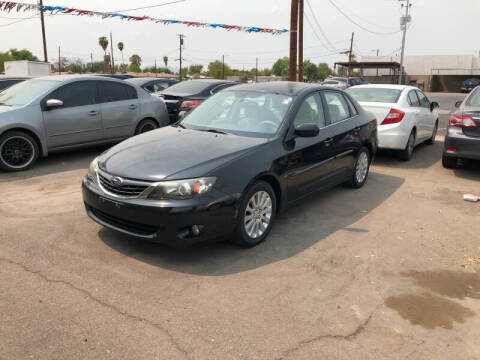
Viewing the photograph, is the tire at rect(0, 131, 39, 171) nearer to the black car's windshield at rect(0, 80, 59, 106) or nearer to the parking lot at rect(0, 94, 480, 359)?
the black car's windshield at rect(0, 80, 59, 106)

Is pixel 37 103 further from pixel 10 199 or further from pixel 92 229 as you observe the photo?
pixel 92 229

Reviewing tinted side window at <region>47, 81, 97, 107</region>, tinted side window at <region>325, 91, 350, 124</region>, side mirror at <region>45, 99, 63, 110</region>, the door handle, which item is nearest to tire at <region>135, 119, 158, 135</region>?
tinted side window at <region>47, 81, 97, 107</region>

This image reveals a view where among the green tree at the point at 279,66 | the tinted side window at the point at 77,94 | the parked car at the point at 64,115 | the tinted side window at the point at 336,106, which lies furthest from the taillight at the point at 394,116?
the green tree at the point at 279,66

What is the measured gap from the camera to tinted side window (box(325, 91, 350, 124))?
19.4ft

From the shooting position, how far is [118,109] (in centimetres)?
878

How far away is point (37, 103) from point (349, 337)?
6.63 meters

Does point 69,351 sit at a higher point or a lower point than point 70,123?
lower

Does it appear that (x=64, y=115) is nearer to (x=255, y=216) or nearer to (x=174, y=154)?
(x=174, y=154)

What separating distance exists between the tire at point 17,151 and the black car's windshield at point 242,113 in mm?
3394

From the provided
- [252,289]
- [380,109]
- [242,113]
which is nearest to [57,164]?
[242,113]

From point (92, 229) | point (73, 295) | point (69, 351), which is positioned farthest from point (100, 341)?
point (92, 229)

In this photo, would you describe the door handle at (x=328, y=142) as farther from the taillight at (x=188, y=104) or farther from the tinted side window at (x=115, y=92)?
the taillight at (x=188, y=104)

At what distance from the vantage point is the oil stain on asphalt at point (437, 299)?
3.34 m

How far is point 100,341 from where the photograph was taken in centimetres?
292
